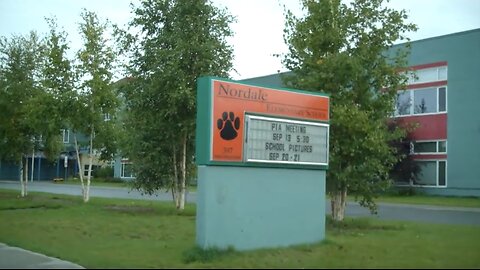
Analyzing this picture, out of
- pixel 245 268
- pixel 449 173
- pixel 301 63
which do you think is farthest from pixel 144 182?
pixel 449 173

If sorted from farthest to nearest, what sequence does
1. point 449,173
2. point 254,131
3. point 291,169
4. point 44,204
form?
point 449,173, point 44,204, point 291,169, point 254,131

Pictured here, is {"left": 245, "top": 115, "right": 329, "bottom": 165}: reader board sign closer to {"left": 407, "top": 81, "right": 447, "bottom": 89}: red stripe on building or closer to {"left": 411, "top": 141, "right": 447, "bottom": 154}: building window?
{"left": 407, "top": 81, "right": 447, "bottom": 89}: red stripe on building

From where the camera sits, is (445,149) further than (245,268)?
Yes

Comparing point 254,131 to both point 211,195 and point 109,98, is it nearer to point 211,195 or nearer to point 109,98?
point 211,195

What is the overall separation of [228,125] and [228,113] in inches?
9.2

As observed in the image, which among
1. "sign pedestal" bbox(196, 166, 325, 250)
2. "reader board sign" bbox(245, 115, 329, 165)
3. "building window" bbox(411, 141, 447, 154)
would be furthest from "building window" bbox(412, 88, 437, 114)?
"sign pedestal" bbox(196, 166, 325, 250)

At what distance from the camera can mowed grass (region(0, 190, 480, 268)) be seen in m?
A: 10.6

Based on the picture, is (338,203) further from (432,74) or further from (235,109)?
(432,74)

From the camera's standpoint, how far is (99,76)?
2520 centimetres

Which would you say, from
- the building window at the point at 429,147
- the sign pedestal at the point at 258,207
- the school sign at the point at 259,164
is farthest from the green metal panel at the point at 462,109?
the sign pedestal at the point at 258,207

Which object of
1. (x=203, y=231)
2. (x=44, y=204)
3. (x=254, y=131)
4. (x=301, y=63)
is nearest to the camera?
(x=203, y=231)

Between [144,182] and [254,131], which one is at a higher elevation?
[254,131]

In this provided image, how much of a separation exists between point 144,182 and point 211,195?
42.2 ft

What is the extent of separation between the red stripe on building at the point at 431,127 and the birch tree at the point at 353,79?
22.0 meters
